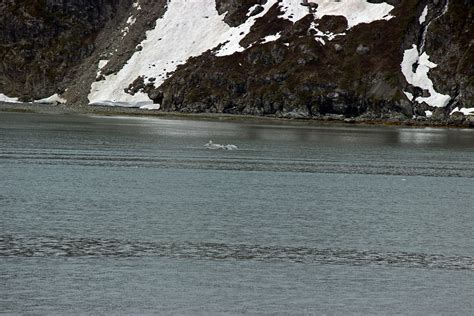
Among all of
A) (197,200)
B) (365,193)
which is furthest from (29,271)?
(365,193)

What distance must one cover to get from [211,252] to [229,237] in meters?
4.07

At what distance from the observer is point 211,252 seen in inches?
1405

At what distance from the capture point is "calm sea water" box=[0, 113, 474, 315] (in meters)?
28.2

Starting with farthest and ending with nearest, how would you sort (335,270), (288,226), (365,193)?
(365,193) < (288,226) < (335,270)

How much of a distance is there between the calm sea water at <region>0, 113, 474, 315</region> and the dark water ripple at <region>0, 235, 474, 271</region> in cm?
8

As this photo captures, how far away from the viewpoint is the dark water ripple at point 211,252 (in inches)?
1359

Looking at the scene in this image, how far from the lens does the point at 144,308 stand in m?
26.4

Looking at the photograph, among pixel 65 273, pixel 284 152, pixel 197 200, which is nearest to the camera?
pixel 65 273

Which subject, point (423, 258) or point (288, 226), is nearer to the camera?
point (423, 258)

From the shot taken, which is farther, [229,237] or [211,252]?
[229,237]

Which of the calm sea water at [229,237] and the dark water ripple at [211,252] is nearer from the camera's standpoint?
the calm sea water at [229,237]

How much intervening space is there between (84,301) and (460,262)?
1612 cm

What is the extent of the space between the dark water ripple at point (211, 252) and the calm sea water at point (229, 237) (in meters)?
0.08

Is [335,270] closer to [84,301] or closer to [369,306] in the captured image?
[369,306]
